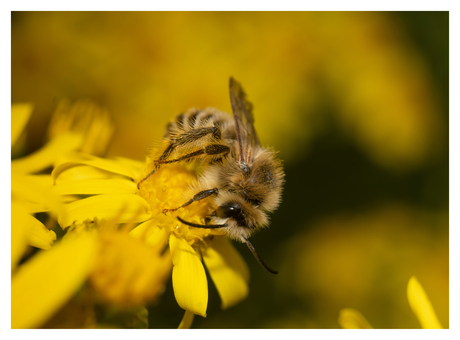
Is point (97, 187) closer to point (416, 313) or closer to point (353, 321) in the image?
point (353, 321)

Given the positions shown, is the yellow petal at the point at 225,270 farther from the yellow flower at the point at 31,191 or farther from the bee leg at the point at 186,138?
the yellow flower at the point at 31,191

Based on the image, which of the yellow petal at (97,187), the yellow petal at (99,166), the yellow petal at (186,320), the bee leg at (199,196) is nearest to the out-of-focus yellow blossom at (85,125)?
the yellow petal at (99,166)

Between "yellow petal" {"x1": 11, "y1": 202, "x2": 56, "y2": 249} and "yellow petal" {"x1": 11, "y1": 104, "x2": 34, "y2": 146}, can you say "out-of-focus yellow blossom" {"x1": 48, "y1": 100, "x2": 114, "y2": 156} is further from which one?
"yellow petal" {"x1": 11, "y1": 202, "x2": 56, "y2": 249}

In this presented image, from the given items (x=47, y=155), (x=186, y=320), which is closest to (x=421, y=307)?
(x=186, y=320)
